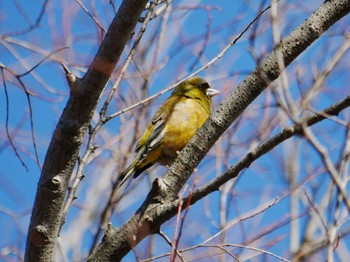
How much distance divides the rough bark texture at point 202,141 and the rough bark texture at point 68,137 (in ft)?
0.92

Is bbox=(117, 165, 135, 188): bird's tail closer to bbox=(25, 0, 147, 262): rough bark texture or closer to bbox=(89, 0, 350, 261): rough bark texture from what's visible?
bbox=(89, 0, 350, 261): rough bark texture

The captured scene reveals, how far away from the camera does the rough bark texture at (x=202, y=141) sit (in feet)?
9.15

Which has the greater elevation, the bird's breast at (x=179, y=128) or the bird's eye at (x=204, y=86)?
the bird's eye at (x=204, y=86)

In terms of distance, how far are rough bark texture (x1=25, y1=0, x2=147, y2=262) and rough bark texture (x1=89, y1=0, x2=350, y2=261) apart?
0.28 metres

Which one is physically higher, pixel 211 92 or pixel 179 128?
pixel 211 92

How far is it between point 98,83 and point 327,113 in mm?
961

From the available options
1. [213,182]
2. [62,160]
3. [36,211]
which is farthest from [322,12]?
[36,211]

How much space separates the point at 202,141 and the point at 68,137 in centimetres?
65

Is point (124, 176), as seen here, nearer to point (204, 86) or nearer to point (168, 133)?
point (168, 133)

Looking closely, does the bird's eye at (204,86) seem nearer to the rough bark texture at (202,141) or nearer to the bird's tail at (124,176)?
the bird's tail at (124,176)

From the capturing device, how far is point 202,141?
9.64 feet

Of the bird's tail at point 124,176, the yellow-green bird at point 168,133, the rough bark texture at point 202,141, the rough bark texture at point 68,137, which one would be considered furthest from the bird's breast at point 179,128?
the rough bark texture at point 68,137

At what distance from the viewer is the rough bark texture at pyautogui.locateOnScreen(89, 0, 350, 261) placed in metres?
2.79

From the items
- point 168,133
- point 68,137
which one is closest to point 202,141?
point 68,137
